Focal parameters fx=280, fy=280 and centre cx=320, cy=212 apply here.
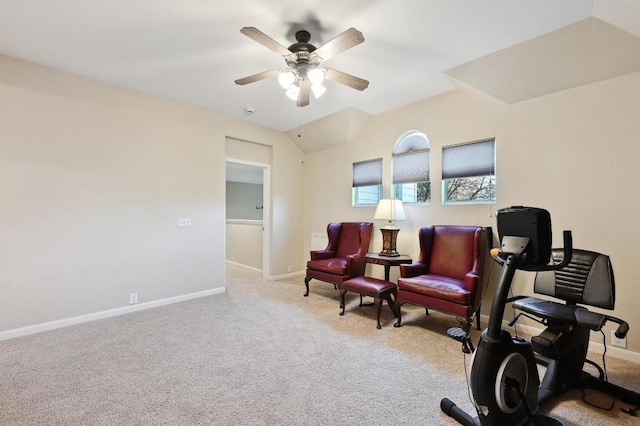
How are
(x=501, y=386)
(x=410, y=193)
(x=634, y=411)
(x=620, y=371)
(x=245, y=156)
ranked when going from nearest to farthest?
(x=501, y=386) → (x=634, y=411) → (x=620, y=371) → (x=410, y=193) → (x=245, y=156)

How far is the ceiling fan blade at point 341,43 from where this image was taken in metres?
1.98

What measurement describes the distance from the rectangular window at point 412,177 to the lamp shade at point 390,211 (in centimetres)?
36

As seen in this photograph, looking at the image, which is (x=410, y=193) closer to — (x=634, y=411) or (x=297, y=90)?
(x=297, y=90)

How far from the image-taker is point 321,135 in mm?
5000

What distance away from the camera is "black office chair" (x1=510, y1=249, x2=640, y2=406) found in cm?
184

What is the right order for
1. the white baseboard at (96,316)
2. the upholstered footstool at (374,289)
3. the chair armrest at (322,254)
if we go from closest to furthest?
the white baseboard at (96,316) < the upholstered footstool at (374,289) < the chair armrest at (322,254)

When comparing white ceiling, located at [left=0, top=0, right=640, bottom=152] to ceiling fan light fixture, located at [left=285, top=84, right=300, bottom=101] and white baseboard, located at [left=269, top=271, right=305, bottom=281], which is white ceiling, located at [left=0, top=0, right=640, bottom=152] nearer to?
ceiling fan light fixture, located at [left=285, top=84, right=300, bottom=101]

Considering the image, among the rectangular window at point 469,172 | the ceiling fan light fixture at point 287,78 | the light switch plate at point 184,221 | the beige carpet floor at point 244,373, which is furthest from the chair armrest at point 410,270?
the light switch plate at point 184,221

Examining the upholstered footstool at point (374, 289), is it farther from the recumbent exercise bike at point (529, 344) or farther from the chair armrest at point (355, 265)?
the recumbent exercise bike at point (529, 344)

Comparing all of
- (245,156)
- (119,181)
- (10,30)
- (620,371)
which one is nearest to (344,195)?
(245,156)

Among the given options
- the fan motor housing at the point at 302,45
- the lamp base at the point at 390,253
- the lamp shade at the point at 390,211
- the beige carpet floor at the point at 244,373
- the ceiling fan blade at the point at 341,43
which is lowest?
the beige carpet floor at the point at 244,373

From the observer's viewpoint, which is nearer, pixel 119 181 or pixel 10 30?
pixel 10 30

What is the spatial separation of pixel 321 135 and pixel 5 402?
4613mm

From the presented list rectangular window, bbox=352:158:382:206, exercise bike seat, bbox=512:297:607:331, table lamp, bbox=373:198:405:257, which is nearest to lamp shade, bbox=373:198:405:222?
table lamp, bbox=373:198:405:257
